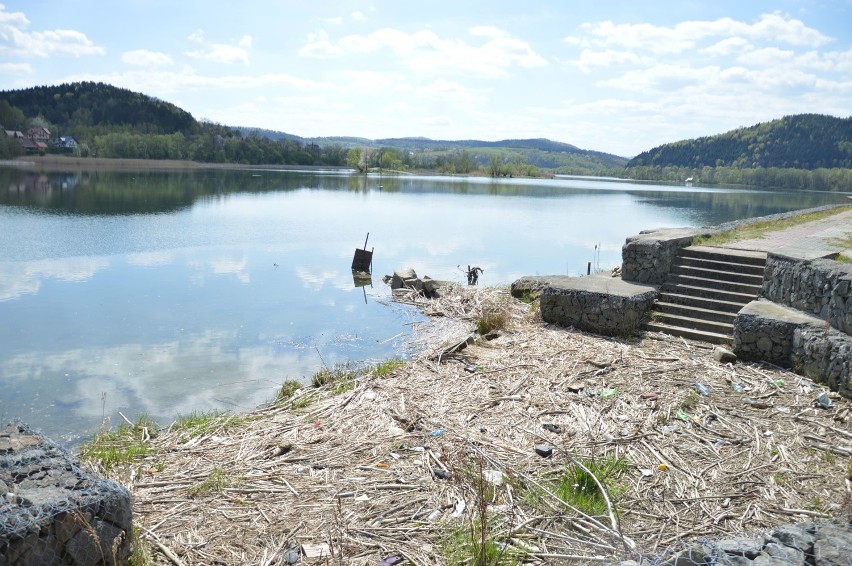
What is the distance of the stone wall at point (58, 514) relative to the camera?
380cm

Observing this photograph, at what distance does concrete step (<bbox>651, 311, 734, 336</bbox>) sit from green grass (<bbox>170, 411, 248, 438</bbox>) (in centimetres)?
A: 754

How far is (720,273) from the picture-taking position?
40.7 feet

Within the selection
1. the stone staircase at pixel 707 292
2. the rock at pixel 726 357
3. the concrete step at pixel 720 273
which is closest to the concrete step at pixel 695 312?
the stone staircase at pixel 707 292

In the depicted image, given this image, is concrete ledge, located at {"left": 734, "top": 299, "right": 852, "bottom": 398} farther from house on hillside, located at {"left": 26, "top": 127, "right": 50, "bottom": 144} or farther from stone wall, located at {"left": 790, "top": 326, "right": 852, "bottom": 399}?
house on hillside, located at {"left": 26, "top": 127, "right": 50, "bottom": 144}

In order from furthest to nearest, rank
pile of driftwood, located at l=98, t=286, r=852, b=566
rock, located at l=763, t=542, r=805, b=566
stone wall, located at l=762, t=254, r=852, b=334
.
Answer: stone wall, located at l=762, t=254, r=852, b=334 < pile of driftwood, located at l=98, t=286, r=852, b=566 < rock, located at l=763, t=542, r=805, b=566

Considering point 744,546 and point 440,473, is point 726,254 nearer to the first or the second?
point 440,473

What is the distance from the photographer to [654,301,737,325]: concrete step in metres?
11.2

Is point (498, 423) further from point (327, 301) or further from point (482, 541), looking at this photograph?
point (327, 301)

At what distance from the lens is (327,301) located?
61.8ft

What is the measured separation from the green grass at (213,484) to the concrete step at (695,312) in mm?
8594

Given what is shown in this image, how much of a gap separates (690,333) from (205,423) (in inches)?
317

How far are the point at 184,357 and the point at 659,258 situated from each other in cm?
966

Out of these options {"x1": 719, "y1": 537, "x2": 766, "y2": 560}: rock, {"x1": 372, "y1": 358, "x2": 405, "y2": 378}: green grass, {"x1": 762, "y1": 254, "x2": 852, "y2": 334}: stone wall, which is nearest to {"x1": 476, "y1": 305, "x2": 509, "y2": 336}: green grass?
{"x1": 372, "y1": 358, "x2": 405, "y2": 378}: green grass

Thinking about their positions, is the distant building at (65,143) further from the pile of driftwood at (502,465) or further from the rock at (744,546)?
the rock at (744,546)
